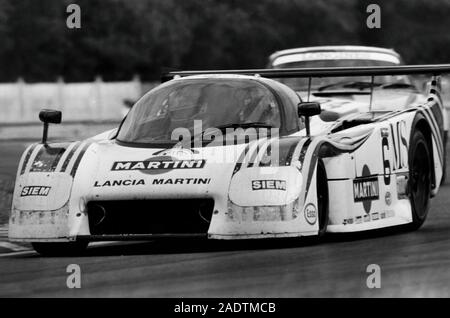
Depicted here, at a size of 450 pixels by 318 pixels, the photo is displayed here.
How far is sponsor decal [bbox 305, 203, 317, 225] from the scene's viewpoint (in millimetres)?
7875

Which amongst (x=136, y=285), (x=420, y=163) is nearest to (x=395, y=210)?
(x=420, y=163)

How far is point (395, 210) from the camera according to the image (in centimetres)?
927

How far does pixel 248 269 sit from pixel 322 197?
140cm

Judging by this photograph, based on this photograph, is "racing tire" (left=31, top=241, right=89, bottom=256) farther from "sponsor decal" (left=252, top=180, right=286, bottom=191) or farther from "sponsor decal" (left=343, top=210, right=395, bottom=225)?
"sponsor decal" (left=343, top=210, right=395, bottom=225)

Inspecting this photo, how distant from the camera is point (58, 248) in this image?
830 centimetres

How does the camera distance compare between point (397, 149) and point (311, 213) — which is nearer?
point (311, 213)

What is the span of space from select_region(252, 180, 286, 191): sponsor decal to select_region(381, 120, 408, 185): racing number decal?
157 centimetres

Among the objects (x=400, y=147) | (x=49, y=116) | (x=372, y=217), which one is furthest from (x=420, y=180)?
(x=49, y=116)

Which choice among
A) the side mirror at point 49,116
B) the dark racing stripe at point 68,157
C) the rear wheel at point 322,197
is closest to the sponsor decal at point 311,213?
the rear wheel at point 322,197

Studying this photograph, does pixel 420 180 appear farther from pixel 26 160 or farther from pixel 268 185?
pixel 26 160

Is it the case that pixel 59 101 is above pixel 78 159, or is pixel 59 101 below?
above

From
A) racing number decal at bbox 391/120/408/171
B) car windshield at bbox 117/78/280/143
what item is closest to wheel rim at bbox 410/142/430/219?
racing number decal at bbox 391/120/408/171
